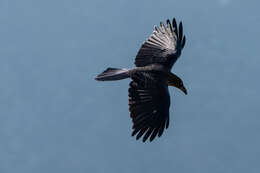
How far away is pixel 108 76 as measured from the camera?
61.9 feet

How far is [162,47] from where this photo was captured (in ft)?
66.7

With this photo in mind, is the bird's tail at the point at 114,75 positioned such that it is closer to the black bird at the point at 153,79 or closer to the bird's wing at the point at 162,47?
the black bird at the point at 153,79

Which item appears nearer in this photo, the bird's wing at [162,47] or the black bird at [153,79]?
the black bird at [153,79]

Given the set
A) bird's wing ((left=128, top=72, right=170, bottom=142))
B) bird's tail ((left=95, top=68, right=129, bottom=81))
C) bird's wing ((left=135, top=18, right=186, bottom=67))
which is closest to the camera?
bird's wing ((left=128, top=72, right=170, bottom=142))

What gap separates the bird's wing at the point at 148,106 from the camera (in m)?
17.5

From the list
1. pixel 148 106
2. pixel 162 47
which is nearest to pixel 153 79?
pixel 148 106

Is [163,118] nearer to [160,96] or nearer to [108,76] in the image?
[160,96]

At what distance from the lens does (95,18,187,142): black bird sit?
17.6 meters

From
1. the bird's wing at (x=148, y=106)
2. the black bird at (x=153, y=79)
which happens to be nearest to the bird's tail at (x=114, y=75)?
the black bird at (x=153, y=79)

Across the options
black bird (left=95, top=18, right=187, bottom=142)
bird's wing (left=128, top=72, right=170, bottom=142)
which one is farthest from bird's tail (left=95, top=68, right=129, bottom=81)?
bird's wing (left=128, top=72, right=170, bottom=142)

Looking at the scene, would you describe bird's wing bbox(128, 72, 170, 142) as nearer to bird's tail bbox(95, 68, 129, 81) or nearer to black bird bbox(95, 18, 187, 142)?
black bird bbox(95, 18, 187, 142)

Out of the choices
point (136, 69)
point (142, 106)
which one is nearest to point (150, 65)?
point (136, 69)

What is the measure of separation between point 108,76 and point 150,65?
149cm

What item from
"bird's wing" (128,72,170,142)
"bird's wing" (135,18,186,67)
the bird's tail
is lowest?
"bird's wing" (128,72,170,142)
